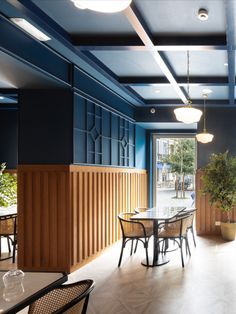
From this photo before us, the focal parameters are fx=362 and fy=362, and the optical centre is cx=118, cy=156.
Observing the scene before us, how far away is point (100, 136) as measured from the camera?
22.3ft

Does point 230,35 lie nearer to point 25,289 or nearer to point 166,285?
point 166,285

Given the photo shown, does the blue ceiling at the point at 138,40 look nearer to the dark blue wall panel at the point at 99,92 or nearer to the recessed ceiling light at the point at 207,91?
the dark blue wall panel at the point at 99,92

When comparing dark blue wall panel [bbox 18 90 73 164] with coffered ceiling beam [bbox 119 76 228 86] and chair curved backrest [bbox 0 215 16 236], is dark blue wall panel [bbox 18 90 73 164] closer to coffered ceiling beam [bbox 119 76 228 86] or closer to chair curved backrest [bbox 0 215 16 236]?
chair curved backrest [bbox 0 215 16 236]

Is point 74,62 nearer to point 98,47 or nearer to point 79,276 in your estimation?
point 98,47

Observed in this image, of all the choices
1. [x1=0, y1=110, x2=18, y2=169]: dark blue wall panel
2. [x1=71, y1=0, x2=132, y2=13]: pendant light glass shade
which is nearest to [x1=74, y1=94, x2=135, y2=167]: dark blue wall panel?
[x1=0, y1=110, x2=18, y2=169]: dark blue wall panel

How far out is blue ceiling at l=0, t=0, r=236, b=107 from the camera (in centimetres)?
371

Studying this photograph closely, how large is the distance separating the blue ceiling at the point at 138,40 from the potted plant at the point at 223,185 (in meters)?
1.97

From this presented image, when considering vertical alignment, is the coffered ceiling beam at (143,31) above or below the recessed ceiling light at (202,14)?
below

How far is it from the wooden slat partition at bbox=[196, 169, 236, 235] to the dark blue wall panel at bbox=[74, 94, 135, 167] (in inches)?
71.7

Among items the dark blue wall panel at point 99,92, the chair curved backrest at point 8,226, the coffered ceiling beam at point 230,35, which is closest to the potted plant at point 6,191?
the chair curved backrest at point 8,226

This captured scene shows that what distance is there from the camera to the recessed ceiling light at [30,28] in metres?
3.75

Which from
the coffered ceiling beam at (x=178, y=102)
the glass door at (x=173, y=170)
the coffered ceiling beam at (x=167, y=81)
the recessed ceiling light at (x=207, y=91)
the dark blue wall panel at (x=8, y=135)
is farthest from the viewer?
the glass door at (x=173, y=170)

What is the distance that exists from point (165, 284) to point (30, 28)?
143 inches

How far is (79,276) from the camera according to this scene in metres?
5.35
